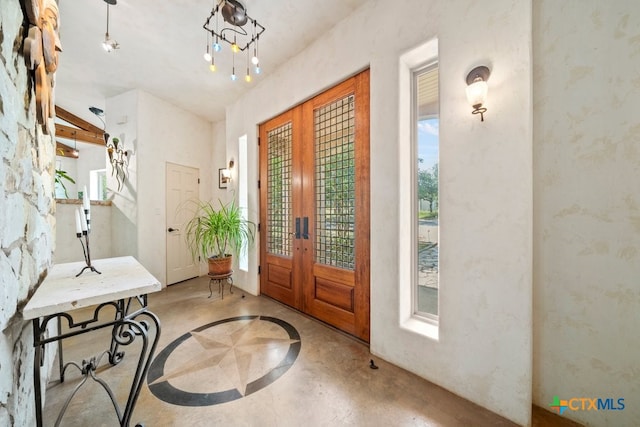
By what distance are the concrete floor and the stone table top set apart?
87cm

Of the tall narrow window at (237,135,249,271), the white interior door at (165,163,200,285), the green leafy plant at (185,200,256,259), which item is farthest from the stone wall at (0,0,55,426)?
the white interior door at (165,163,200,285)

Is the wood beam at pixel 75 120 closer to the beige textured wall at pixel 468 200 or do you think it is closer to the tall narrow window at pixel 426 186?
the beige textured wall at pixel 468 200

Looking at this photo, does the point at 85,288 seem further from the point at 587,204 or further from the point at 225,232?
the point at 587,204

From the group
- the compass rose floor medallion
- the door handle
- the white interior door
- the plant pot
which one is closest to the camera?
the compass rose floor medallion

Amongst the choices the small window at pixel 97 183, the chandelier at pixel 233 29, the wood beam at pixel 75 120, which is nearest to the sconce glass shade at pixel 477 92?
the chandelier at pixel 233 29

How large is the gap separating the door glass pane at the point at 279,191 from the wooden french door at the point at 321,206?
1cm

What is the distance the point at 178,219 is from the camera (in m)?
4.30

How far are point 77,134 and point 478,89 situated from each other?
23.4 ft

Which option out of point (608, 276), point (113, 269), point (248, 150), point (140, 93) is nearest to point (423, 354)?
point (608, 276)

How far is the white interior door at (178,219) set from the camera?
413 cm

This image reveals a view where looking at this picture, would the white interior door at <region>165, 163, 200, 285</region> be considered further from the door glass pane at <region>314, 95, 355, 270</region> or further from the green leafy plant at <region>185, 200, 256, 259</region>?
the door glass pane at <region>314, 95, 355, 270</region>

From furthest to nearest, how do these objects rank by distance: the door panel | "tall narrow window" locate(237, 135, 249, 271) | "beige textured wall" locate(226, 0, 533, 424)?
"tall narrow window" locate(237, 135, 249, 271), the door panel, "beige textured wall" locate(226, 0, 533, 424)

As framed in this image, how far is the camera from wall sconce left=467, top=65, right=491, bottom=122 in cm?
142

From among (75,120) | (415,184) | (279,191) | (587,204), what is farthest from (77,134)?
(587,204)
